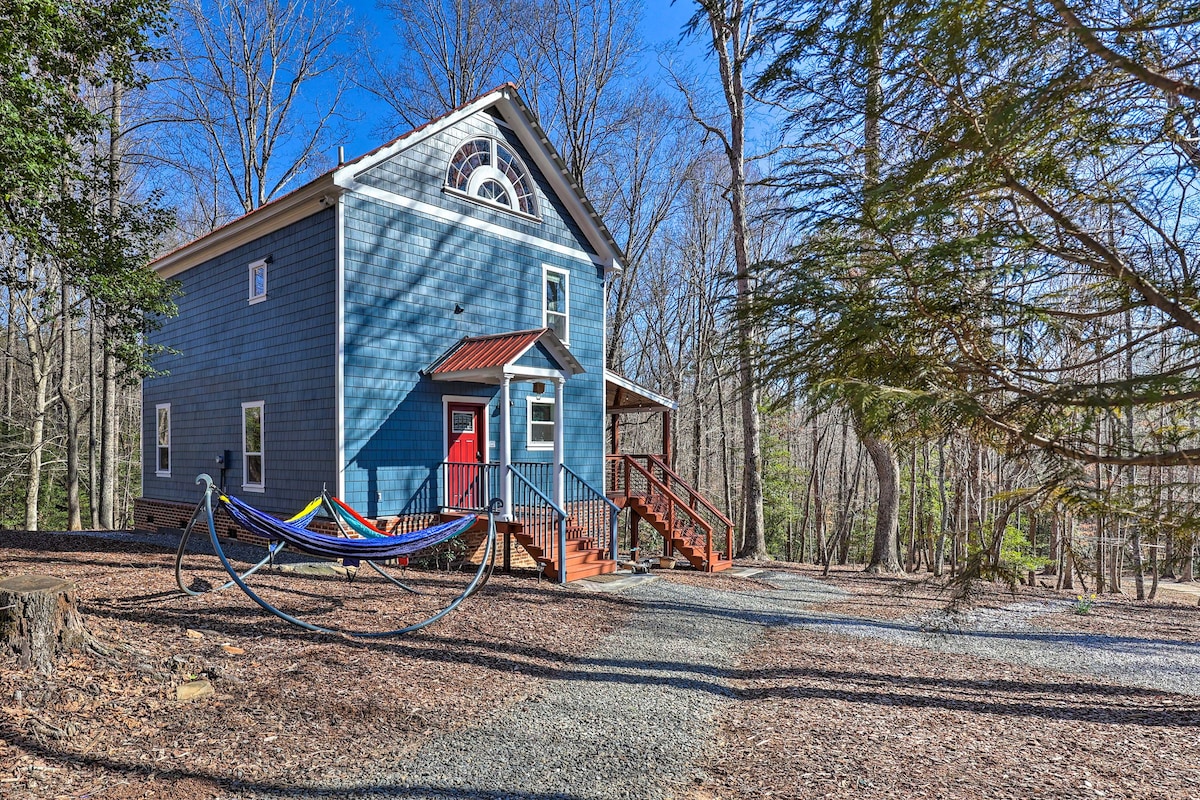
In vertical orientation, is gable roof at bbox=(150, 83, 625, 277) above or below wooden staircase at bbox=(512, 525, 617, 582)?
above

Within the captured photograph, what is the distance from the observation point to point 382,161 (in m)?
10.2

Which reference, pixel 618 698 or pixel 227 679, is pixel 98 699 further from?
pixel 618 698

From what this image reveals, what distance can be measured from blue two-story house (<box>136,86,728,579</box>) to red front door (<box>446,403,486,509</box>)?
0.11 ft

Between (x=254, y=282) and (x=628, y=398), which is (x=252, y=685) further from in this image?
(x=628, y=398)

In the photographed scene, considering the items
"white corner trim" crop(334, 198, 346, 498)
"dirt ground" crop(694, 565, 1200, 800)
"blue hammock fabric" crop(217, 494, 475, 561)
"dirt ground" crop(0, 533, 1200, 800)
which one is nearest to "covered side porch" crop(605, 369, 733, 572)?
"white corner trim" crop(334, 198, 346, 498)

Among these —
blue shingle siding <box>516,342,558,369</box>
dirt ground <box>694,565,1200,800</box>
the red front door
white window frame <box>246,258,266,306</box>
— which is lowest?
dirt ground <box>694,565,1200,800</box>

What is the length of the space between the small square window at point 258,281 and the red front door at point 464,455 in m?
3.61

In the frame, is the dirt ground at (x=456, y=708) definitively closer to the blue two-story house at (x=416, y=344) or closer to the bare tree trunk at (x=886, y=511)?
the blue two-story house at (x=416, y=344)

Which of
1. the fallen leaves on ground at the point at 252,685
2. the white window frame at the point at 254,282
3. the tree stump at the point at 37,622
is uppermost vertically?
the white window frame at the point at 254,282

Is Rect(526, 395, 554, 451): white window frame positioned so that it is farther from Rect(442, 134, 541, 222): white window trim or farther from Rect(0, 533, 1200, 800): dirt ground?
Rect(0, 533, 1200, 800): dirt ground

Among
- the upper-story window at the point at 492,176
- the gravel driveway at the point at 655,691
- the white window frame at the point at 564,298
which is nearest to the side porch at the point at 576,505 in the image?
the white window frame at the point at 564,298

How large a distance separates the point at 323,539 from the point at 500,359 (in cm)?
416

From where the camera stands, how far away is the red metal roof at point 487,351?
32.7ft

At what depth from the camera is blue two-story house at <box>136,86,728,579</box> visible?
9961 mm
